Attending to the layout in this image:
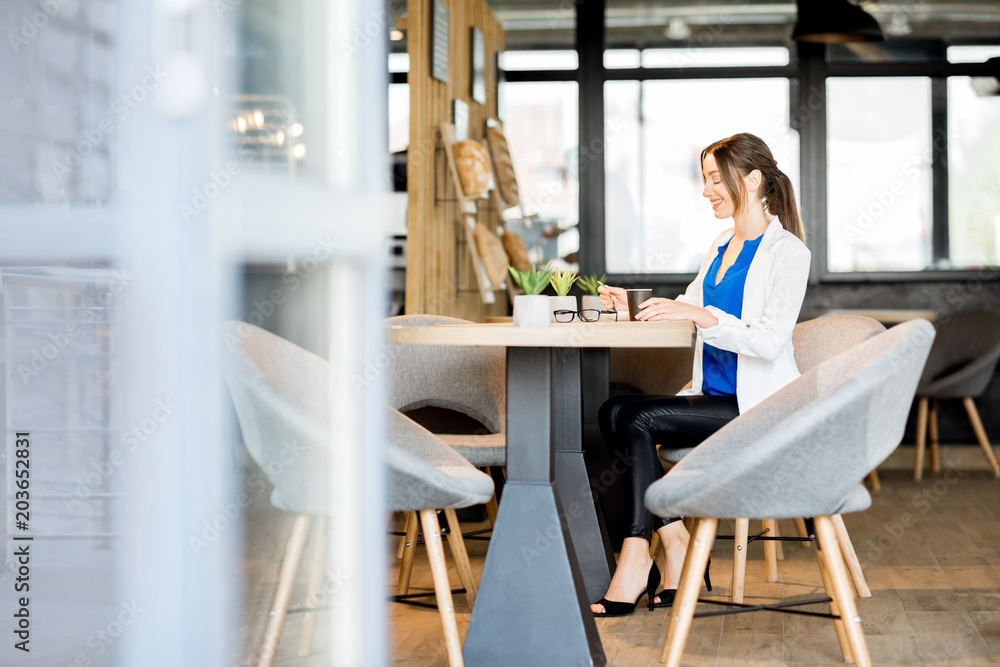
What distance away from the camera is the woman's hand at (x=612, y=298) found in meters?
2.57

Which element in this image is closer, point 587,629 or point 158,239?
point 158,239

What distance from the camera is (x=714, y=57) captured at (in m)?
6.13

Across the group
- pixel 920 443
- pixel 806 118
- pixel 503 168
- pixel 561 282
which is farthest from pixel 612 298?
pixel 806 118

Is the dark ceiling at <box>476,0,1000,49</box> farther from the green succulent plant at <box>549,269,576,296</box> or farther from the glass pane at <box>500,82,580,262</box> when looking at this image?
the green succulent plant at <box>549,269,576,296</box>

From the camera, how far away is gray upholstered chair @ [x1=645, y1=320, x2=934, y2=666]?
5.63ft

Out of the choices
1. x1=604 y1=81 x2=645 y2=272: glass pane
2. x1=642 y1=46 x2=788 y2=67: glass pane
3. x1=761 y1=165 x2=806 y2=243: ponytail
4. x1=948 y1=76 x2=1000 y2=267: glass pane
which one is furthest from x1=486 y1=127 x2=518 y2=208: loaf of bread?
x1=948 y1=76 x2=1000 y2=267: glass pane

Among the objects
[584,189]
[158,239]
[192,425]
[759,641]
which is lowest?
[759,641]

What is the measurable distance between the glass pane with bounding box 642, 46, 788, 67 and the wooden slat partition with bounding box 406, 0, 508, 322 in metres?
1.29

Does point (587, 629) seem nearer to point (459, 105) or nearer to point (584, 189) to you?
point (459, 105)

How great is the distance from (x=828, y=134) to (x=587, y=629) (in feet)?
15.6

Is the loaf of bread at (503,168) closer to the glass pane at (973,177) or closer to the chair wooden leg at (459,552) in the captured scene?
the glass pane at (973,177)

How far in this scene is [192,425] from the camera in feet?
1.95

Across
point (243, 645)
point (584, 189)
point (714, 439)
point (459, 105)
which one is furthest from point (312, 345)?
point (584, 189)

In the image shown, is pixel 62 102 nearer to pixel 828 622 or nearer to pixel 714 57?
pixel 828 622
